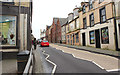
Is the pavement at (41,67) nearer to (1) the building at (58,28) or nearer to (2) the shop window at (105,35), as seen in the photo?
(2) the shop window at (105,35)

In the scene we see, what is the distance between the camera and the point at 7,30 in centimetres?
923

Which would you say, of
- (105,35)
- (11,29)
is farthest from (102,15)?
(11,29)

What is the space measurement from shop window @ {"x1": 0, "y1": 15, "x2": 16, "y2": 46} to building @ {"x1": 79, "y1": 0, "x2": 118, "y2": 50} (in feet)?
41.9

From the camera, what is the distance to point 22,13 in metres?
9.84

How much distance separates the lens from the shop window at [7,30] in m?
9.01

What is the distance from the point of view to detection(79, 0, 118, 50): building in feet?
44.0

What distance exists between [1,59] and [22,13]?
16.4 feet

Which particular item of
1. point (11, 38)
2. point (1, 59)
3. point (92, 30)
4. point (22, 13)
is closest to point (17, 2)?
point (22, 13)

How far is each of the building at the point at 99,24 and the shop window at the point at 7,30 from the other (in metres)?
12.8

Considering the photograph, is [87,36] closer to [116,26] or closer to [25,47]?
[116,26]

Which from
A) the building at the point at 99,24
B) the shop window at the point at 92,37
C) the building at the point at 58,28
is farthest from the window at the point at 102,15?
the building at the point at 58,28

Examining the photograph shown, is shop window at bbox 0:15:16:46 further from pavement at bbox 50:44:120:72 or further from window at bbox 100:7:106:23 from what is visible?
window at bbox 100:7:106:23

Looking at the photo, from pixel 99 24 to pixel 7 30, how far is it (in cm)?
1402

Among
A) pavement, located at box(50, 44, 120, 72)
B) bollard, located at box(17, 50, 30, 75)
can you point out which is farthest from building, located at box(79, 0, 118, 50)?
bollard, located at box(17, 50, 30, 75)
